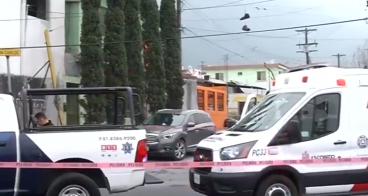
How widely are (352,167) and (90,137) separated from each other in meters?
4.13

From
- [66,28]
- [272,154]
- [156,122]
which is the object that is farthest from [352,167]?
[66,28]

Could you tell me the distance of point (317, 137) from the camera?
8508 mm

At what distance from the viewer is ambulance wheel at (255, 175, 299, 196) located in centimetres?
829

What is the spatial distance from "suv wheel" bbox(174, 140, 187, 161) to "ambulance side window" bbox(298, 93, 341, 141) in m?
8.96

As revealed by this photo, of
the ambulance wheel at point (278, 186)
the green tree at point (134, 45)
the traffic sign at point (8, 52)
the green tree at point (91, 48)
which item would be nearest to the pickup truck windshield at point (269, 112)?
the ambulance wheel at point (278, 186)

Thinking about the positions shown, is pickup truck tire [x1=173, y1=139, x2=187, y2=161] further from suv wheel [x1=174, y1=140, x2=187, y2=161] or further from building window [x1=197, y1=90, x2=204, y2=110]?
building window [x1=197, y1=90, x2=204, y2=110]

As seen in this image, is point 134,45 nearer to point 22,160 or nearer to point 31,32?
point 31,32

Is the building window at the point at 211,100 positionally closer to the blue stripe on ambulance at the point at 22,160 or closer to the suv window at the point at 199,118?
the suv window at the point at 199,118

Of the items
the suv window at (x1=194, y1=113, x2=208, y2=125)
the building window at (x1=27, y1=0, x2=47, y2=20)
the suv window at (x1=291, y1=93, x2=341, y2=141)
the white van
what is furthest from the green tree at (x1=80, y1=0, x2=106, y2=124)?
the suv window at (x1=291, y1=93, x2=341, y2=141)

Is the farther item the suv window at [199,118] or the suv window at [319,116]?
the suv window at [199,118]

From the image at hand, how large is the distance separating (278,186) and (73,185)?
3.11 metres

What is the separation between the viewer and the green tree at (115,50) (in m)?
23.7

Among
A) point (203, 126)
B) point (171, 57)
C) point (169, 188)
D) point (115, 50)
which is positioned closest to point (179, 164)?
point (169, 188)

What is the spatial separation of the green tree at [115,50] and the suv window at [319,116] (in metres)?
15.7
